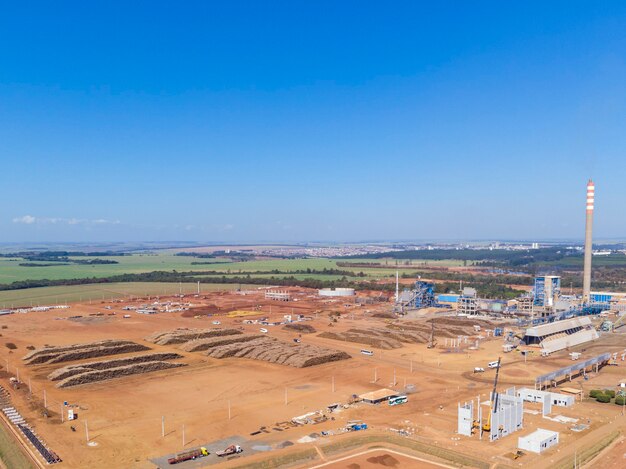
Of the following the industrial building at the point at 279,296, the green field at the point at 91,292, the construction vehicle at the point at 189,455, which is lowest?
the green field at the point at 91,292

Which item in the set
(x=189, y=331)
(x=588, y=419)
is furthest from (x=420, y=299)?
(x=588, y=419)

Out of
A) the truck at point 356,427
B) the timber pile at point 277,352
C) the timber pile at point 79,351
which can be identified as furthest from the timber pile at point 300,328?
the truck at point 356,427

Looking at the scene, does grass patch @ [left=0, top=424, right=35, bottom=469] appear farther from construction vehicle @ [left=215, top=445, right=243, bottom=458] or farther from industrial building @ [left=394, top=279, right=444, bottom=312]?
industrial building @ [left=394, top=279, right=444, bottom=312]

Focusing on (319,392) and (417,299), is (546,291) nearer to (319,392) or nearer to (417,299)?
(417,299)

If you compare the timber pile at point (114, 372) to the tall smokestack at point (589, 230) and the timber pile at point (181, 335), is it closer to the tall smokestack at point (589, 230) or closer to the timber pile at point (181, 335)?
the timber pile at point (181, 335)

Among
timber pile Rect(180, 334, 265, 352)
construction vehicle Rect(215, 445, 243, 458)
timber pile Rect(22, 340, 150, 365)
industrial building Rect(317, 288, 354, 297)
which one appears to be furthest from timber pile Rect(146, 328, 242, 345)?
industrial building Rect(317, 288, 354, 297)

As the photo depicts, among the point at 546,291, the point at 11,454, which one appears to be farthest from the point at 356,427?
the point at 546,291
